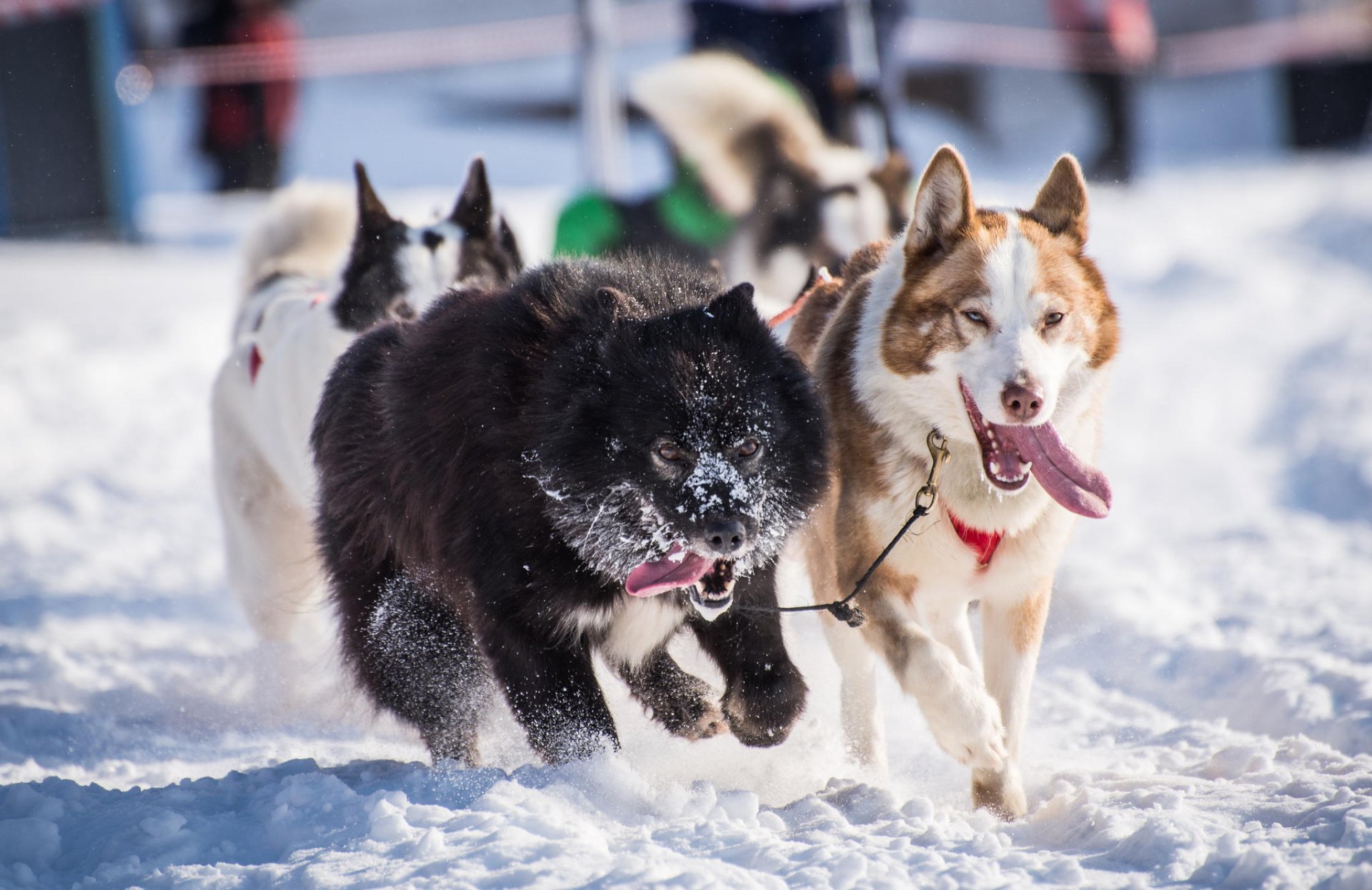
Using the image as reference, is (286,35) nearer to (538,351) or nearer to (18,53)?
(18,53)

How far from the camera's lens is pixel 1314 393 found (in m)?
6.76

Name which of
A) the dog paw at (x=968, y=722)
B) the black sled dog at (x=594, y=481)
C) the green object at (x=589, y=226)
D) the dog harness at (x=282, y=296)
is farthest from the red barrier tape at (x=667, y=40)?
the dog paw at (x=968, y=722)

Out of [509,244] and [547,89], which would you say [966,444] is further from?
[547,89]

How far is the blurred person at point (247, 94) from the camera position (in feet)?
33.4

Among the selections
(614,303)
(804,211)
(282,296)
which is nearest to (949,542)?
(614,303)

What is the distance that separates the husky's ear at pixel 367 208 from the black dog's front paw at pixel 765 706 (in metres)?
1.77

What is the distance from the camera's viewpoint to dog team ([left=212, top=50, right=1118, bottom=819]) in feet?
8.08

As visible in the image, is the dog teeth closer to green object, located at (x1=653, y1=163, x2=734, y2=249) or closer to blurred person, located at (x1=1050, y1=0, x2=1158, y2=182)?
green object, located at (x1=653, y1=163, x2=734, y2=249)

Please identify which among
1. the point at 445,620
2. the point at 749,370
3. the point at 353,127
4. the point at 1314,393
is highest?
the point at 353,127

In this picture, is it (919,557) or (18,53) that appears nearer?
(919,557)

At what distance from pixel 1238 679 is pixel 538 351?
224 cm

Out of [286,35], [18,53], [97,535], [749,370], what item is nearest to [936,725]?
[749,370]

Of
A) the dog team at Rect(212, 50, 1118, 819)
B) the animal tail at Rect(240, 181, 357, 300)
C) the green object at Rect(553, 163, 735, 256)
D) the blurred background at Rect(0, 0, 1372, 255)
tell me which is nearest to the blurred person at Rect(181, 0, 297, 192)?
the blurred background at Rect(0, 0, 1372, 255)

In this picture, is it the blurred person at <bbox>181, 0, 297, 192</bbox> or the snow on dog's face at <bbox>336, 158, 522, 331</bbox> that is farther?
the blurred person at <bbox>181, 0, 297, 192</bbox>
